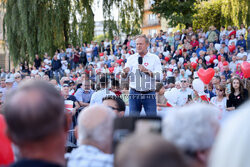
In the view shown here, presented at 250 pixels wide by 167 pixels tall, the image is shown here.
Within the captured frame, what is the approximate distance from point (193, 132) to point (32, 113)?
773mm

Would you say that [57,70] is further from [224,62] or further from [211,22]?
[211,22]

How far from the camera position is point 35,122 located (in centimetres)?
175

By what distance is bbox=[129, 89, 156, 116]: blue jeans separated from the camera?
20.5 ft

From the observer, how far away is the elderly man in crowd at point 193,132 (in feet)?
5.70

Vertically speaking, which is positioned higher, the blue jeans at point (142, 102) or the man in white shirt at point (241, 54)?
the man in white shirt at point (241, 54)

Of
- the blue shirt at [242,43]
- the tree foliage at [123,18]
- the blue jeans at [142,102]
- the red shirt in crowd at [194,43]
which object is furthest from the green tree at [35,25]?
the blue jeans at [142,102]

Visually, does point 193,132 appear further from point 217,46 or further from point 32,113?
point 217,46

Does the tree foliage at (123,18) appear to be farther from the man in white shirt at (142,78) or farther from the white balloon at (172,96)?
the man in white shirt at (142,78)

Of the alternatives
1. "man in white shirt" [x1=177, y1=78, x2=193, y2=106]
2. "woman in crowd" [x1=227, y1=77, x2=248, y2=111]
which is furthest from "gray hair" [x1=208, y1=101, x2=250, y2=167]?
"man in white shirt" [x1=177, y1=78, x2=193, y2=106]

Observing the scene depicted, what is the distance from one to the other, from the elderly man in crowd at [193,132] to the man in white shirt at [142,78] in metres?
4.27

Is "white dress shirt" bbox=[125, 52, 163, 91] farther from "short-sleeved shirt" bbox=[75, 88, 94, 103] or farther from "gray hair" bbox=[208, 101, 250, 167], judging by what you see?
"gray hair" bbox=[208, 101, 250, 167]

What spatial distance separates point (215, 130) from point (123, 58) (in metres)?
16.2

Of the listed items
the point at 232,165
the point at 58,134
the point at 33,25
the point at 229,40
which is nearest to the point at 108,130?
the point at 58,134

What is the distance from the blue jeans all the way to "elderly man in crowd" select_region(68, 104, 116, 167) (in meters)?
3.84
